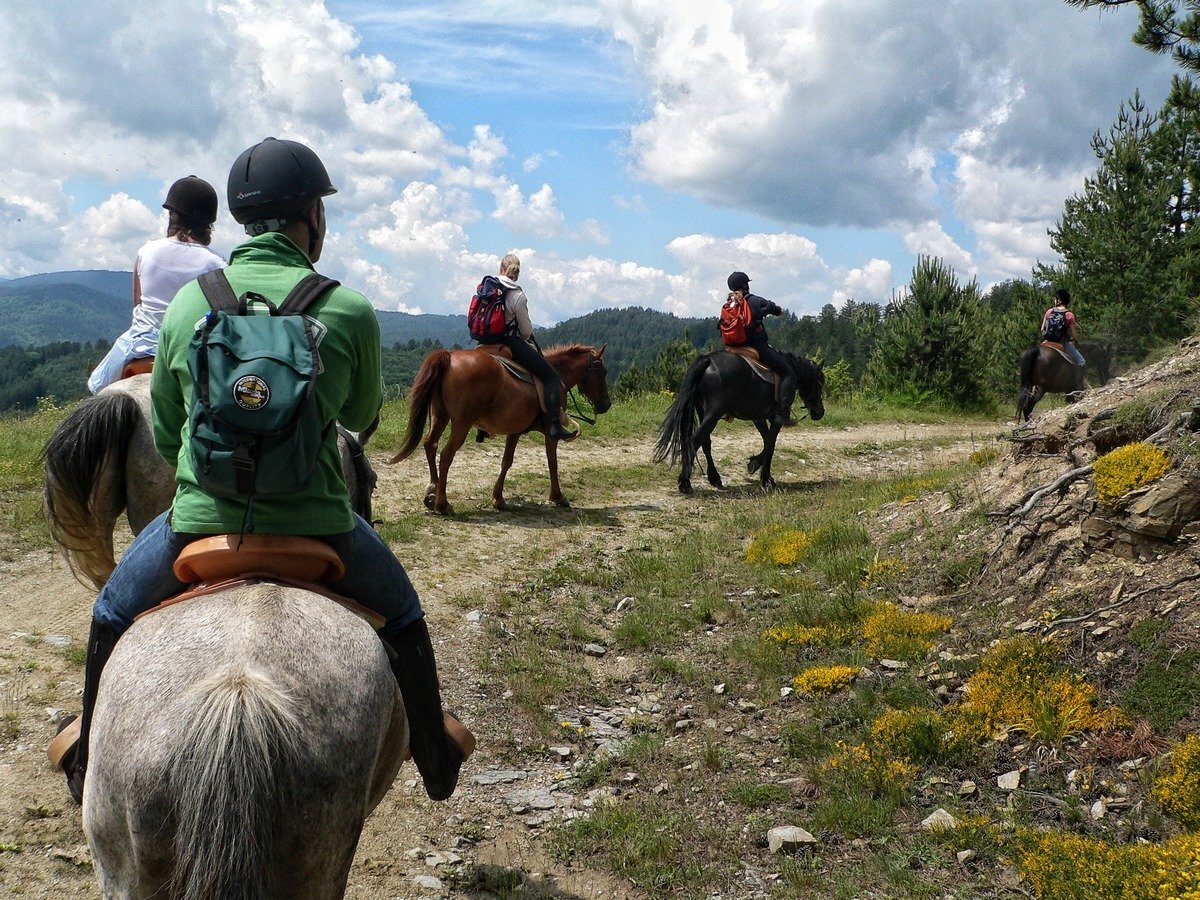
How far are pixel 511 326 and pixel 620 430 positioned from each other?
707cm

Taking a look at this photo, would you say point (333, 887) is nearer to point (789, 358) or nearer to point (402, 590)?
point (402, 590)

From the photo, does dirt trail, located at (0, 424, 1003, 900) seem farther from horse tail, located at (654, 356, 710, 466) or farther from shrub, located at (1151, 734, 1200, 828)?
shrub, located at (1151, 734, 1200, 828)

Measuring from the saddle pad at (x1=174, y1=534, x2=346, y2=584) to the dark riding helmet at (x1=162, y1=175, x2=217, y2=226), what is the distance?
3489 mm

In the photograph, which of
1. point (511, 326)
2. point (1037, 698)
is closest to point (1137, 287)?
point (511, 326)

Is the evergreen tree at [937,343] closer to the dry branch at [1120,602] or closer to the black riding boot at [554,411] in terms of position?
the black riding boot at [554,411]

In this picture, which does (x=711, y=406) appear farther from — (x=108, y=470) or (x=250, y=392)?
(x=250, y=392)

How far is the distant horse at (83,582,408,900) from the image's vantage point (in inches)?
79.6

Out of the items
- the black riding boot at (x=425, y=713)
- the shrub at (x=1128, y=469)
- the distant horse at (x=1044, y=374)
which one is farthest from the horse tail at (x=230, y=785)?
the distant horse at (x=1044, y=374)

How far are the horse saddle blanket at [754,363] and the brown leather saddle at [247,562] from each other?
11535mm

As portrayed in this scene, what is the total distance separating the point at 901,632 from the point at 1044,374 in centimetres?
1435

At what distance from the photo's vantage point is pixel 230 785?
2.01m

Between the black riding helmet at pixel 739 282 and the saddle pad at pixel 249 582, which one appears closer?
the saddle pad at pixel 249 582

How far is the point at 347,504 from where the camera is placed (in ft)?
8.91

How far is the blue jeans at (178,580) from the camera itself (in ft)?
8.55
